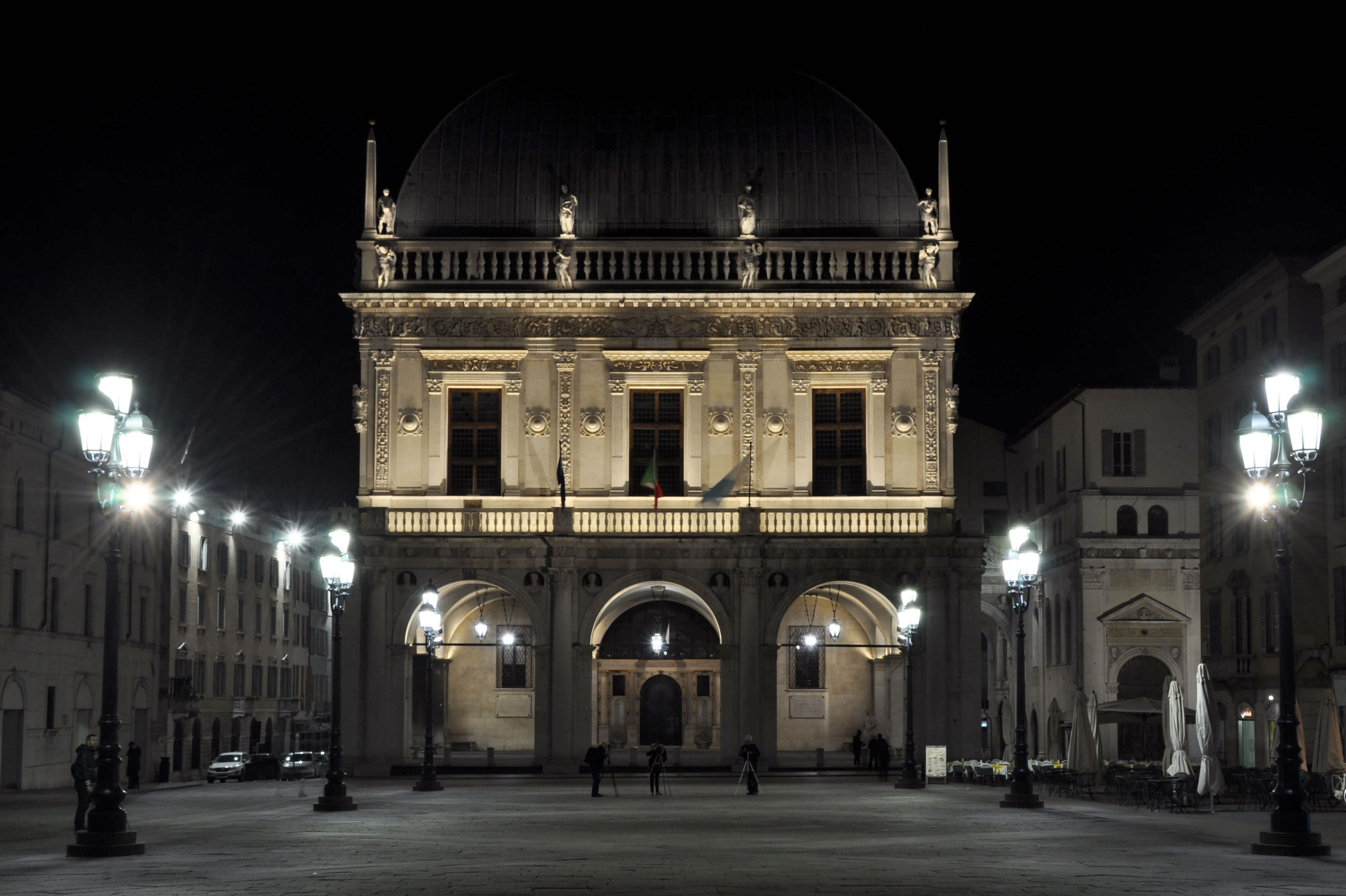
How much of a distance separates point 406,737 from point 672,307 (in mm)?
15446

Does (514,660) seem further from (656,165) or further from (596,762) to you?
(596,762)

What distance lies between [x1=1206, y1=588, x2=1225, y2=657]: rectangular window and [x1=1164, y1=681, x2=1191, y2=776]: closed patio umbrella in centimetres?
2046

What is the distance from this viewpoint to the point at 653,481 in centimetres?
5506

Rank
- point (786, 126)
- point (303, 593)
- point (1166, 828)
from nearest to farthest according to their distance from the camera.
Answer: point (1166, 828), point (786, 126), point (303, 593)

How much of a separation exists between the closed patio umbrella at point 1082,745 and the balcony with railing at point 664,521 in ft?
34.2

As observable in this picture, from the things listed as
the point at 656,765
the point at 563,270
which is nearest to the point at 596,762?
the point at 656,765

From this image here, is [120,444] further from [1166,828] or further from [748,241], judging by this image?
[748,241]

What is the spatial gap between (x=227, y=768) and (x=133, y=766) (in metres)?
8.36

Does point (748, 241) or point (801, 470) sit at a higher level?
point (748, 241)

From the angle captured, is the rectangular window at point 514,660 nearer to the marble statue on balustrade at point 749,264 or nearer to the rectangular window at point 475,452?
the rectangular window at point 475,452

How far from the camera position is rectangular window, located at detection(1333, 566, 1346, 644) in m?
51.2

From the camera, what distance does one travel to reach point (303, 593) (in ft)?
332

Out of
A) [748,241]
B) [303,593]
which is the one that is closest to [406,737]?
[748,241]

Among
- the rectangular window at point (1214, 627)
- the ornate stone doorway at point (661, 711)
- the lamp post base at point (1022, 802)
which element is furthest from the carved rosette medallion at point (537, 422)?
the rectangular window at point (1214, 627)
